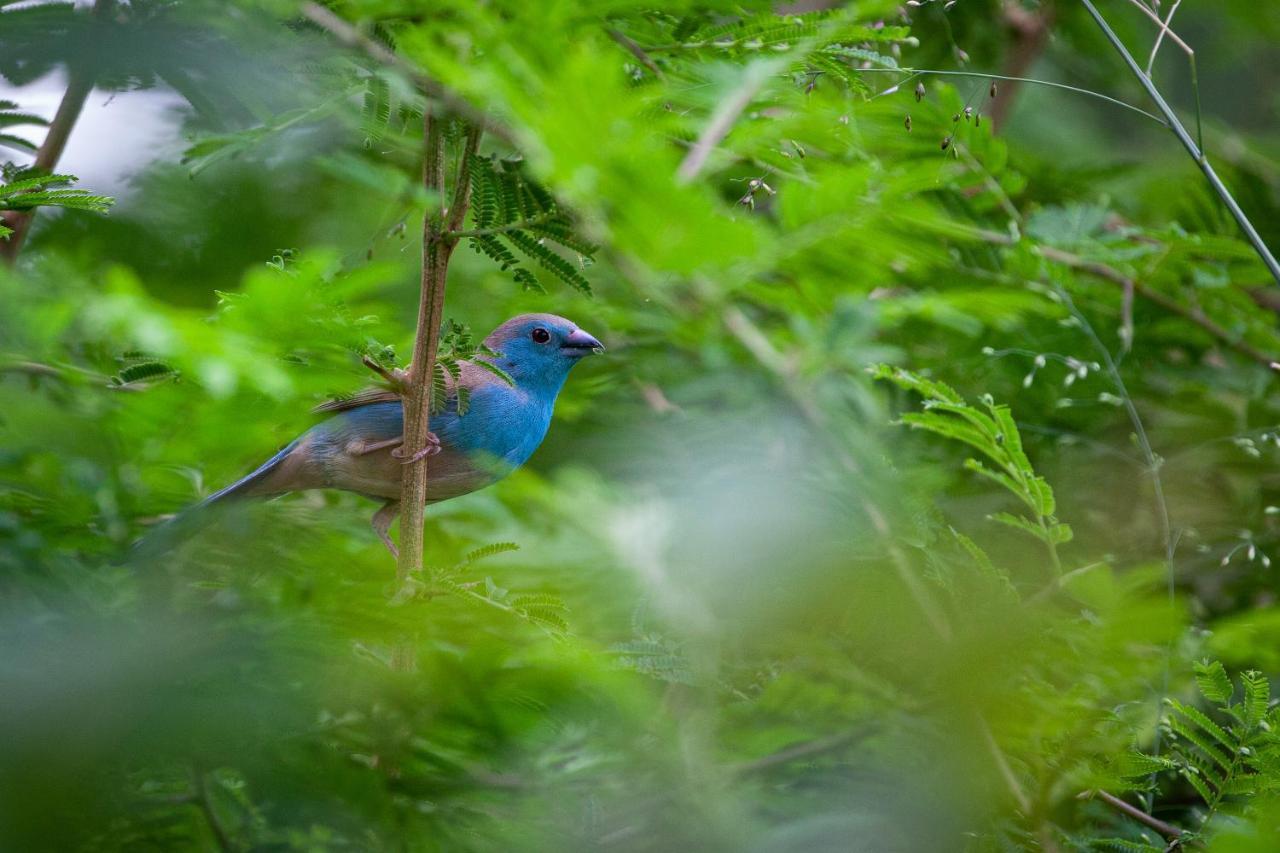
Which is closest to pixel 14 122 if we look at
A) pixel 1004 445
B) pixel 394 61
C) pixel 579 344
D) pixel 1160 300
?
pixel 394 61

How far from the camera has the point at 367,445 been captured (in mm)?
2949

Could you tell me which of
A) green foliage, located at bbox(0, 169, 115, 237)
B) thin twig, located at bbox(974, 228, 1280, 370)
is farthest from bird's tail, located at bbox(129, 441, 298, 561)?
thin twig, located at bbox(974, 228, 1280, 370)

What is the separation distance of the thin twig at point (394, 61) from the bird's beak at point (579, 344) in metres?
1.16

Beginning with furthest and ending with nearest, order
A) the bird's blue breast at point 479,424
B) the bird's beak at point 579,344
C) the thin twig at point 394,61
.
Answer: the bird's beak at point 579,344
the bird's blue breast at point 479,424
the thin twig at point 394,61

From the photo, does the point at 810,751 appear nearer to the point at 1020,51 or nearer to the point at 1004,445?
the point at 1004,445

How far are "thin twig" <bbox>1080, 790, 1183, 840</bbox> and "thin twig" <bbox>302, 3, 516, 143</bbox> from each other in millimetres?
1481

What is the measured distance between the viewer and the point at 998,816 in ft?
5.49

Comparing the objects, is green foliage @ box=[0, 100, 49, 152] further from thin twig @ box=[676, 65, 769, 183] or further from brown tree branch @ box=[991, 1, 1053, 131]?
brown tree branch @ box=[991, 1, 1053, 131]

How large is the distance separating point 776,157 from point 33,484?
132 cm

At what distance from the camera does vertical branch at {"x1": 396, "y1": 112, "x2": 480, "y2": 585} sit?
5.92ft

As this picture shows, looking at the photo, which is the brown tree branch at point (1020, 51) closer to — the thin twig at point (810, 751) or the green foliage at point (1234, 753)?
the green foliage at point (1234, 753)

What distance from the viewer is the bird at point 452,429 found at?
2811mm

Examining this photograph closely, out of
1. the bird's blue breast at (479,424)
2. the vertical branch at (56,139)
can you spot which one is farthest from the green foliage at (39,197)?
the bird's blue breast at (479,424)

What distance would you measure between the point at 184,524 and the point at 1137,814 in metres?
1.73
